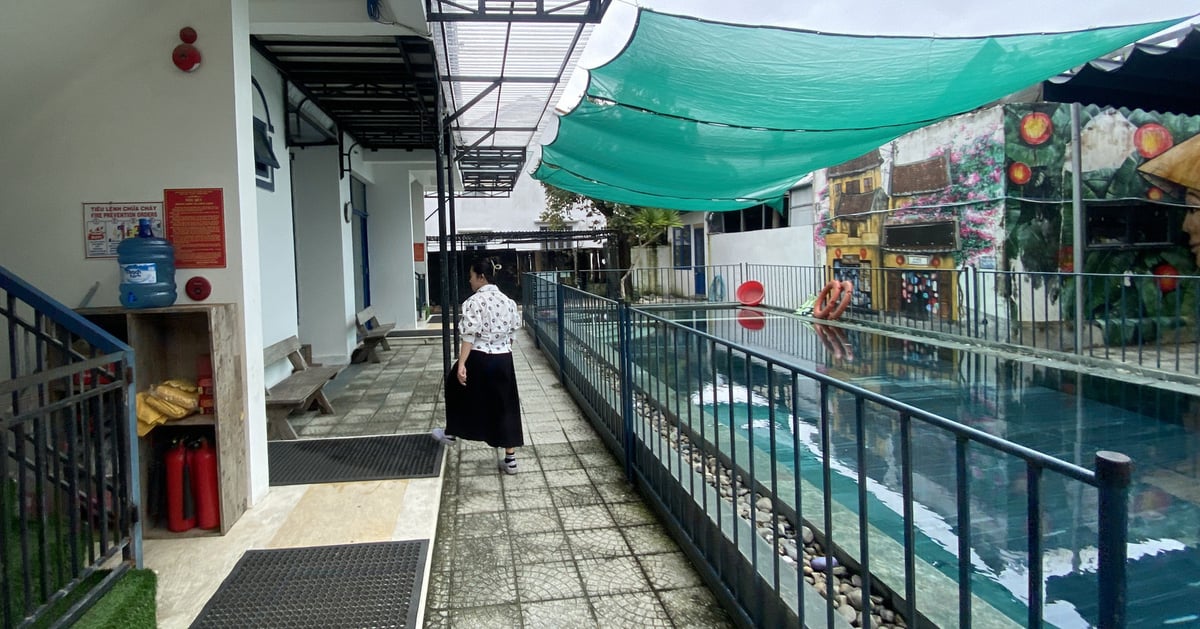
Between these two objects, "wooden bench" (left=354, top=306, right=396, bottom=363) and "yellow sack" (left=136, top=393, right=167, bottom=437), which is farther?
"wooden bench" (left=354, top=306, right=396, bottom=363)

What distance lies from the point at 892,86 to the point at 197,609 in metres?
4.92

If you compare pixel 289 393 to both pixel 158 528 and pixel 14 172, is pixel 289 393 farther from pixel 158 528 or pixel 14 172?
pixel 14 172

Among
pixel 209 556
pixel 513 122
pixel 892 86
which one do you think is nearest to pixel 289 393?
pixel 209 556

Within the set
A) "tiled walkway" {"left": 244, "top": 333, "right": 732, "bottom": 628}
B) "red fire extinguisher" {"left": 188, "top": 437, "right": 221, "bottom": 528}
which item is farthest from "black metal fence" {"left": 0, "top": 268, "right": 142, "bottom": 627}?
"tiled walkway" {"left": 244, "top": 333, "right": 732, "bottom": 628}

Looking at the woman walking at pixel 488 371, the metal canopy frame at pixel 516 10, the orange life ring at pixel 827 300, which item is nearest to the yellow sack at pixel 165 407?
the woman walking at pixel 488 371

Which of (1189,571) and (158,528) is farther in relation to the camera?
(158,528)

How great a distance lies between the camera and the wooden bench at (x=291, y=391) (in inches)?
212

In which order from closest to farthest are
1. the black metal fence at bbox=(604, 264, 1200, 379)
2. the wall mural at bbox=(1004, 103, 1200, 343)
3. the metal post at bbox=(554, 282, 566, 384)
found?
the metal post at bbox=(554, 282, 566, 384)
the black metal fence at bbox=(604, 264, 1200, 379)
the wall mural at bbox=(1004, 103, 1200, 343)

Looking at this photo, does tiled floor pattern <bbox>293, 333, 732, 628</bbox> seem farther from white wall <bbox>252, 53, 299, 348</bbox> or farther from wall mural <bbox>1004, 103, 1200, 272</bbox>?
wall mural <bbox>1004, 103, 1200, 272</bbox>

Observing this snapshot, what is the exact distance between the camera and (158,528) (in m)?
3.69

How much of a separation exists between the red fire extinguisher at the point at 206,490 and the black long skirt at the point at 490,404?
1.57m

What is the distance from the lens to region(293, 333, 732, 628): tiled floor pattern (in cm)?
295

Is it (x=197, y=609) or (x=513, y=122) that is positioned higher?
(x=513, y=122)

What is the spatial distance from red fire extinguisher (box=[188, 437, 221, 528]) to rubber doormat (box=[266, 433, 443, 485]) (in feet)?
2.30
